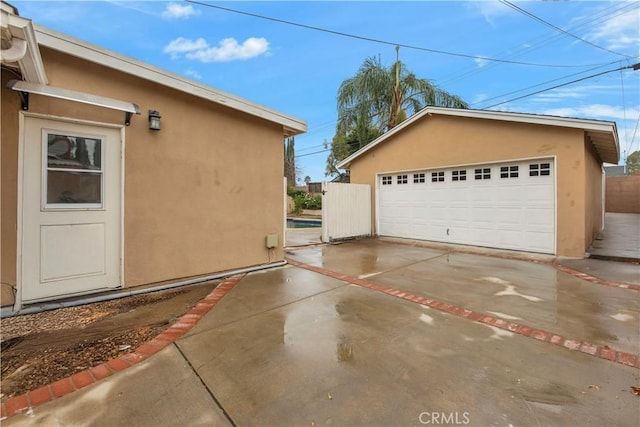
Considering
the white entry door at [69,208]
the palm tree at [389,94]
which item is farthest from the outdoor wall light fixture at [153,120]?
the palm tree at [389,94]

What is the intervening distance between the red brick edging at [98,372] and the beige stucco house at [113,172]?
1573 millimetres

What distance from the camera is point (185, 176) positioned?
4.89m

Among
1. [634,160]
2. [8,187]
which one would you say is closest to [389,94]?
[8,187]

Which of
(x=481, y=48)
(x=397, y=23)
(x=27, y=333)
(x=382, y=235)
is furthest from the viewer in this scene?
(x=481, y=48)

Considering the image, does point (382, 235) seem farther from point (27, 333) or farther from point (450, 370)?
point (27, 333)

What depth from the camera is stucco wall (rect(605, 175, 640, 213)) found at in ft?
65.1

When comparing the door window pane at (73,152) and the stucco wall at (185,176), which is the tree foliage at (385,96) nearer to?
the stucco wall at (185,176)

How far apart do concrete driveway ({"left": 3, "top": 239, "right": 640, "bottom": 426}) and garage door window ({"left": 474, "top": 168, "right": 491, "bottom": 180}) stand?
413cm

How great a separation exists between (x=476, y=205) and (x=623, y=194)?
20.2 m

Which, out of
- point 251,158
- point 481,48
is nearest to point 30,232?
point 251,158

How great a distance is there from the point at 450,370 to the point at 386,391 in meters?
0.63

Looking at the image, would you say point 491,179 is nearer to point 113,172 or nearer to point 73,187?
point 113,172

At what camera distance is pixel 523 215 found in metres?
7.70

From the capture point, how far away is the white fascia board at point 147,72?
3.60 m
